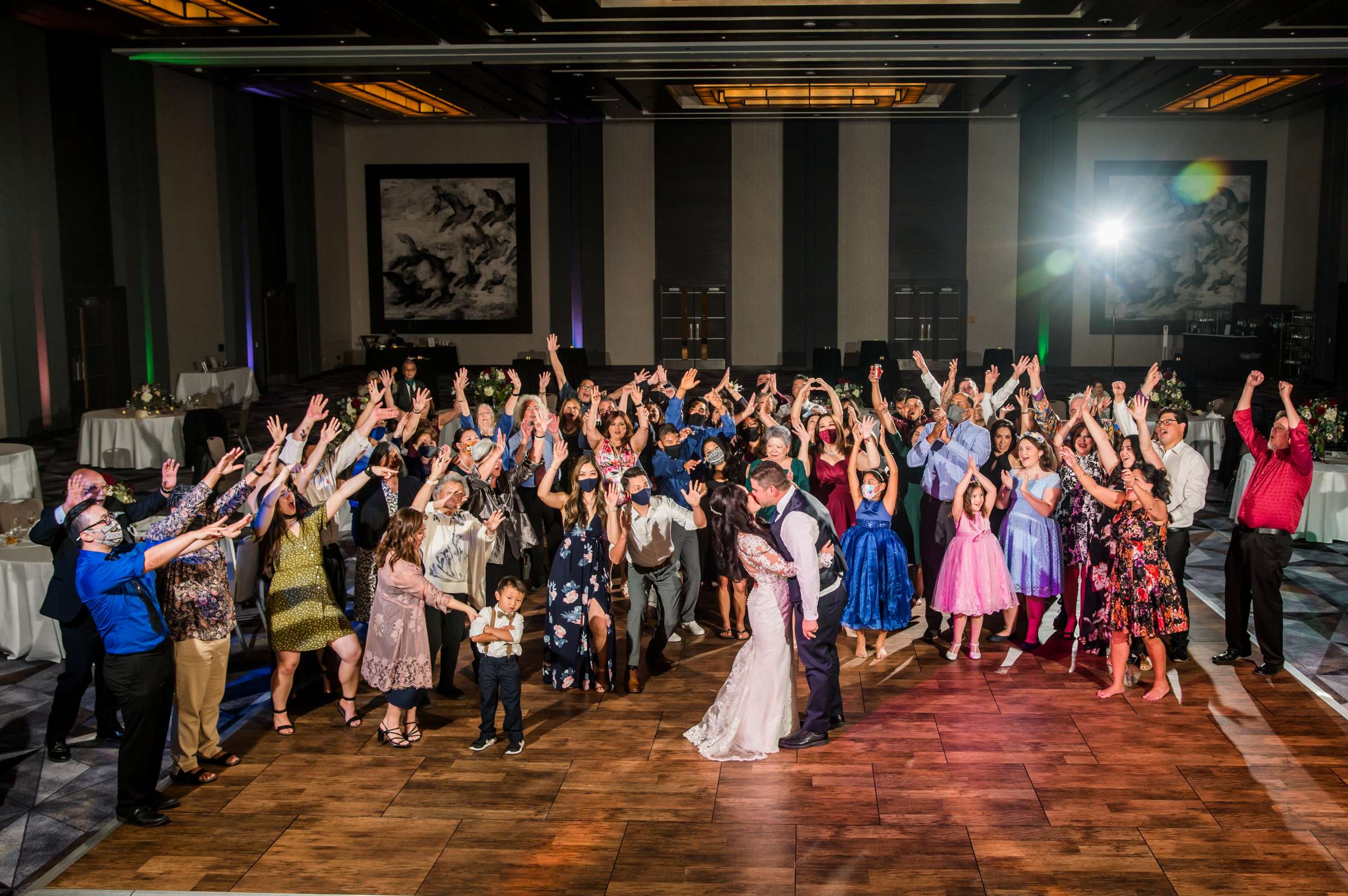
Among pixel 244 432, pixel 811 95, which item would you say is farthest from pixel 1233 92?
pixel 244 432

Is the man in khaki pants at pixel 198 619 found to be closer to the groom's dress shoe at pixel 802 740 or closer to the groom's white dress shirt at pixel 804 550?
the groom's white dress shirt at pixel 804 550

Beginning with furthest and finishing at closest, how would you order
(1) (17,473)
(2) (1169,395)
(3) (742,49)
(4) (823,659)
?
(3) (742,49)
(2) (1169,395)
(1) (17,473)
(4) (823,659)

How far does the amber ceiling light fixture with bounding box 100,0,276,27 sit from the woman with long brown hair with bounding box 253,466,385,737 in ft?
29.3

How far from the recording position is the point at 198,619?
476 centimetres

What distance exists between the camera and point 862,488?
618 centimetres

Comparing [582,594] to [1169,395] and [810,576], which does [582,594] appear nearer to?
[810,576]

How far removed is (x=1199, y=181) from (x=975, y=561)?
61.0 ft

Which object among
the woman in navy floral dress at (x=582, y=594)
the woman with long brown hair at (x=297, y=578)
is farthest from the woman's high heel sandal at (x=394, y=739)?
the woman in navy floral dress at (x=582, y=594)

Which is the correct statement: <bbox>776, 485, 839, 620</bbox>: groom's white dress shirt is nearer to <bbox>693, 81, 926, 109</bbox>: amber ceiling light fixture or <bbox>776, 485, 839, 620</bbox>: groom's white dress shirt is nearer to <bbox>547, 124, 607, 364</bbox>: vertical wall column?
<bbox>693, 81, 926, 109</bbox>: amber ceiling light fixture

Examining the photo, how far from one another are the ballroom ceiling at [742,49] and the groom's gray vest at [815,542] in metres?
8.68

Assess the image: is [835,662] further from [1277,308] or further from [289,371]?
[1277,308]

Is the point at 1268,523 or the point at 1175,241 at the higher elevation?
the point at 1175,241

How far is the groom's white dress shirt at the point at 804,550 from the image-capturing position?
4.95 m

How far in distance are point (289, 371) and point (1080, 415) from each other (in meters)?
16.8
